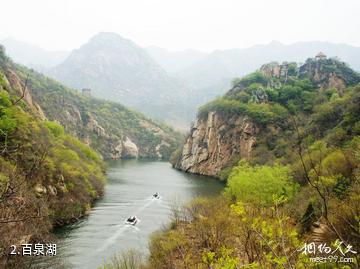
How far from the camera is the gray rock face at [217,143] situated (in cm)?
10344

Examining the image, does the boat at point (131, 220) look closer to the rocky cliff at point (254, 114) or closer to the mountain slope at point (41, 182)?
the mountain slope at point (41, 182)

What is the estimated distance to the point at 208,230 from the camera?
1195 inches

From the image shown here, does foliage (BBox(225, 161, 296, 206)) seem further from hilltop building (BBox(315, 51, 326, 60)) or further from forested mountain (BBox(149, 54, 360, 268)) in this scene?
hilltop building (BBox(315, 51, 326, 60))

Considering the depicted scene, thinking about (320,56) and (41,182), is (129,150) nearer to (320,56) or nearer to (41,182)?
(320,56)

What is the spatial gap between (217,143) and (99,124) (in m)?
74.2

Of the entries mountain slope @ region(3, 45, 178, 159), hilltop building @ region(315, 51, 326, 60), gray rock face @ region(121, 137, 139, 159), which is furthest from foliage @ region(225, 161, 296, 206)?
gray rock face @ region(121, 137, 139, 159)

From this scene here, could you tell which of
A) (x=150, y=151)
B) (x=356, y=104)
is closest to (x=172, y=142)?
(x=150, y=151)

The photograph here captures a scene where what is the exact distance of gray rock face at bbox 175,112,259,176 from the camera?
10344cm

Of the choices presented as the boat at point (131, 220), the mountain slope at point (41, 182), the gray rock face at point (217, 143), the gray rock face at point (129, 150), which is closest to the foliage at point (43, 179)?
the mountain slope at point (41, 182)

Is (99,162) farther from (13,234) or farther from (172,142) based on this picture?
(172,142)

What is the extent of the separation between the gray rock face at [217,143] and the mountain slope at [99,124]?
159 ft

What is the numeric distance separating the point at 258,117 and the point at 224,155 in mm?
14872

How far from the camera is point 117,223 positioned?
4694 centimetres

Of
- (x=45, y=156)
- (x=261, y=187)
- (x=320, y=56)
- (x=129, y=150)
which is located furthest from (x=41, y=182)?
(x=129, y=150)
